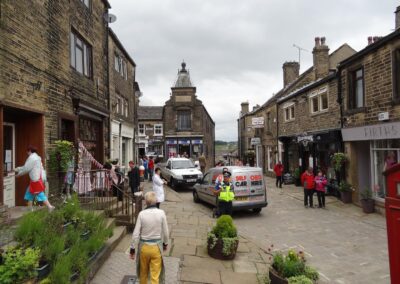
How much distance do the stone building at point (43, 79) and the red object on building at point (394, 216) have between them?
269 inches

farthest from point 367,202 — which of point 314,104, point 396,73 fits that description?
point 314,104

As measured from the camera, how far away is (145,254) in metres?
4.99

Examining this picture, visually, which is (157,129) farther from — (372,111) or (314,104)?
(372,111)

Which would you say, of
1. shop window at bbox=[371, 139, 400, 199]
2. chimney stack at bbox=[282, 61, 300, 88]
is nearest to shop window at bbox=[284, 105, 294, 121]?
chimney stack at bbox=[282, 61, 300, 88]

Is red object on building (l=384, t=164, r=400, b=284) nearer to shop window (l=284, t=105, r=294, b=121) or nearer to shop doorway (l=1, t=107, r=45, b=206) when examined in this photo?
shop doorway (l=1, t=107, r=45, b=206)

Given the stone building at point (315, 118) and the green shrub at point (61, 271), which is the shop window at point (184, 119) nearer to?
the stone building at point (315, 118)

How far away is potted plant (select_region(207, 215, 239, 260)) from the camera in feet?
24.0

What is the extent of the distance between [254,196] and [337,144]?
634 cm

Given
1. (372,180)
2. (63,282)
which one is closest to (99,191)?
(63,282)

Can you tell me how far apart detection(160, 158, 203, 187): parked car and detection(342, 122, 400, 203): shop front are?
297 inches

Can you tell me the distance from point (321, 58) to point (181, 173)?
1224 cm

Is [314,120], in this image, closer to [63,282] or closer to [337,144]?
[337,144]

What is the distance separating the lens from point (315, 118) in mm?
19359

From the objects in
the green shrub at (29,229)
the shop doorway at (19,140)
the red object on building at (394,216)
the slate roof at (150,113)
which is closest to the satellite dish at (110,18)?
the shop doorway at (19,140)
